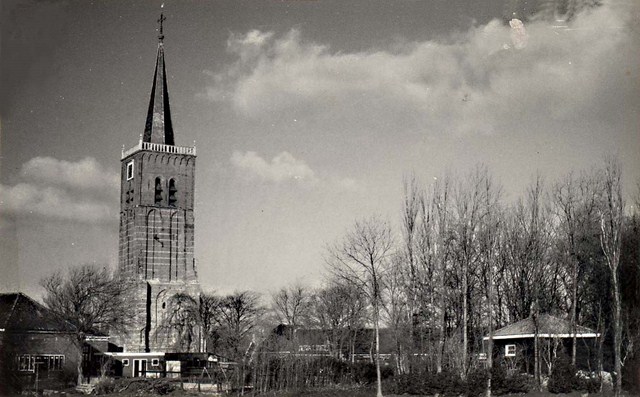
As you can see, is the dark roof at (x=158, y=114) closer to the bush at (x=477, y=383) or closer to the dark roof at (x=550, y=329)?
the dark roof at (x=550, y=329)

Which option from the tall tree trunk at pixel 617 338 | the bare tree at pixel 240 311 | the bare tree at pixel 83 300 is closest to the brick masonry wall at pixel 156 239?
the bare tree at pixel 240 311

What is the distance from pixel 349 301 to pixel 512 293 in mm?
12579

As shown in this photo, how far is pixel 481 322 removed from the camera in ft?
130

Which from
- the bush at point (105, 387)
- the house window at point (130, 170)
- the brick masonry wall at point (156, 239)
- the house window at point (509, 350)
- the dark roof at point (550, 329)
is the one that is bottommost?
the bush at point (105, 387)

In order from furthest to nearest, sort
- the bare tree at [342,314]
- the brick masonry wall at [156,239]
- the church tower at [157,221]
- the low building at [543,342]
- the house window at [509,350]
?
1. the church tower at [157,221]
2. the brick masonry wall at [156,239]
3. the bare tree at [342,314]
4. the house window at [509,350]
5. the low building at [543,342]

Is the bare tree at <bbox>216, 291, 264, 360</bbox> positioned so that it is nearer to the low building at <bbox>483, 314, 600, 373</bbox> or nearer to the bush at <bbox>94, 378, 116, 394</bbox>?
the low building at <bbox>483, 314, 600, 373</bbox>

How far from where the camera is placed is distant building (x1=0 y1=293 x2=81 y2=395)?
27.7 m

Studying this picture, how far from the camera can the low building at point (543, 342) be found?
110 ft

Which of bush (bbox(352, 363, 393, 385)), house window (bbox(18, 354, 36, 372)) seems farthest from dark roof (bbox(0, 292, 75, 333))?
bush (bbox(352, 363, 393, 385))

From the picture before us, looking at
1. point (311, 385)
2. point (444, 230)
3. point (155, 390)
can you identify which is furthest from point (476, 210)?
point (155, 390)

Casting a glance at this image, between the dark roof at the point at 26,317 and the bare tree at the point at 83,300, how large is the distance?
3.63 feet

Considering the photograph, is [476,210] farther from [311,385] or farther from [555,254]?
[311,385]

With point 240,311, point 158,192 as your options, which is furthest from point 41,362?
point 158,192

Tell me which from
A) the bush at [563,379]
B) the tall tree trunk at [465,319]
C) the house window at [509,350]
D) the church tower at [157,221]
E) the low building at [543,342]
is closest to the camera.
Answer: the bush at [563,379]
